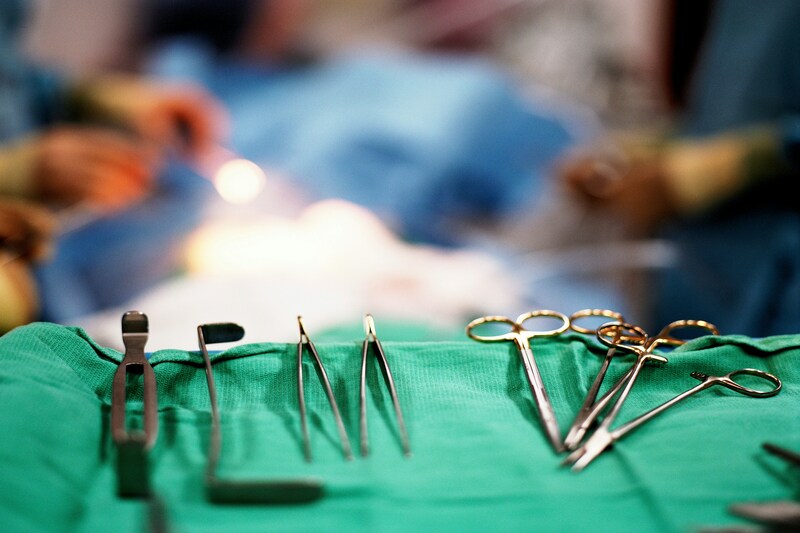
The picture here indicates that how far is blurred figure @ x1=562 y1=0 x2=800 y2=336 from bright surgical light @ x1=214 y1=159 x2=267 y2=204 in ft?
2.35

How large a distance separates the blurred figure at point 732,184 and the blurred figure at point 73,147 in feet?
3.26

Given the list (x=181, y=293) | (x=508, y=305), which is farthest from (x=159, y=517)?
(x=508, y=305)

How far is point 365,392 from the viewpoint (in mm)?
640

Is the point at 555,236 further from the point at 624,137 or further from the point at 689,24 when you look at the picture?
the point at 689,24

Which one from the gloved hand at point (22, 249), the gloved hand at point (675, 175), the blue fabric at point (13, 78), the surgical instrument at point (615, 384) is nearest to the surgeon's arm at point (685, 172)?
the gloved hand at point (675, 175)

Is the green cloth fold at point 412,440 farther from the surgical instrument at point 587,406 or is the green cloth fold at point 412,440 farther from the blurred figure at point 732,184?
the blurred figure at point 732,184

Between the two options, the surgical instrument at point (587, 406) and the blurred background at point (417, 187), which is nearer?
the surgical instrument at point (587, 406)

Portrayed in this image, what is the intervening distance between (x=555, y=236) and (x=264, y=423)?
1524mm

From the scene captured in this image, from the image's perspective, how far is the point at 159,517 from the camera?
0.49 meters

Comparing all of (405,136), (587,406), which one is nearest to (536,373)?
(587,406)

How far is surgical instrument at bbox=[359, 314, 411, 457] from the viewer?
1.89ft

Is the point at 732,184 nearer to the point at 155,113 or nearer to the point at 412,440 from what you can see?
the point at 412,440

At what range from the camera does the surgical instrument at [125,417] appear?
1.69 feet

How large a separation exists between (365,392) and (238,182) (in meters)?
1.20
